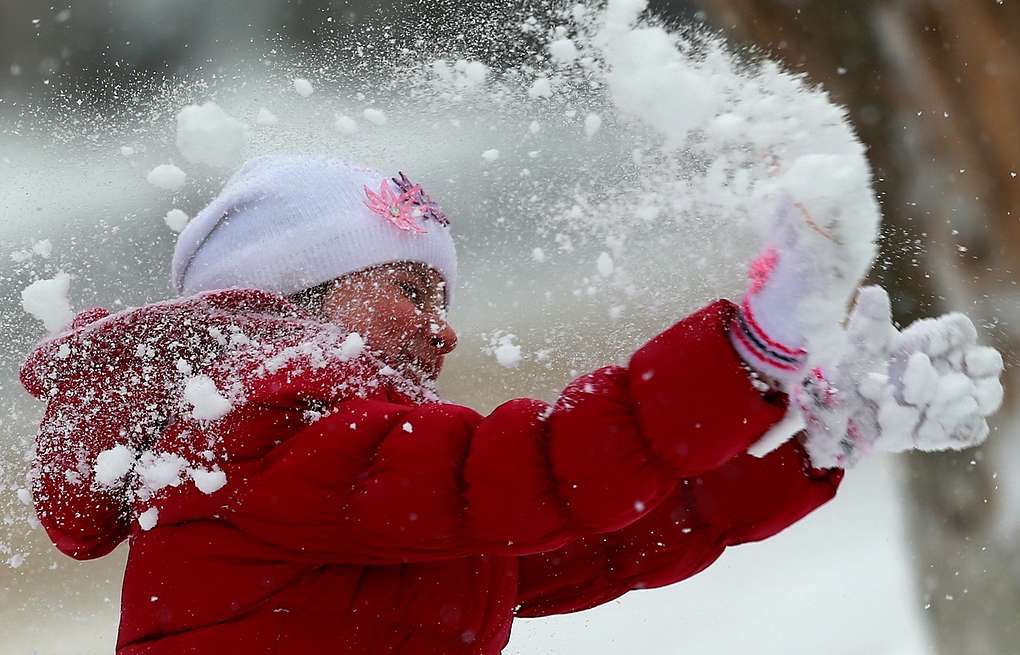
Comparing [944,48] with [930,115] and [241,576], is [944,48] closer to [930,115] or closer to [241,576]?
[930,115]

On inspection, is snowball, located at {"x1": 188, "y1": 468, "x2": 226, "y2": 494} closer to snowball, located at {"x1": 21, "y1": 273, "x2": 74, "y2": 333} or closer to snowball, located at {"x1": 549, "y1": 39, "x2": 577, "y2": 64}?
snowball, located at {"x1": 21, "y1": 273, "x2": 74, "y2": 333}

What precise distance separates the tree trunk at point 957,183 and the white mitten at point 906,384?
59 centimetres

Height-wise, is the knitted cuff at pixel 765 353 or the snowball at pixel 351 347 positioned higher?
the knitted cuff at pixel 765 353

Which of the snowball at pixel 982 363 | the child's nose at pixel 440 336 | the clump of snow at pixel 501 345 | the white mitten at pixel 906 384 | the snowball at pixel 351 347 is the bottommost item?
the clump of snow at pixel 501 345

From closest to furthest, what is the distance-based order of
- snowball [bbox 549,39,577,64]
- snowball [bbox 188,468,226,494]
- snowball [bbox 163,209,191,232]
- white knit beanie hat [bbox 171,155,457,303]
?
snowball [bbox 188,468,226,494]
white knit beanie hat [bbox 171,155,457,303]
snowball [bbox 163,209,191,232]
snowball [bbox 549,39,577,64]

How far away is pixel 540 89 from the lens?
971mm

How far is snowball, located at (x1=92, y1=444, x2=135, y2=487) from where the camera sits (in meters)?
0.56

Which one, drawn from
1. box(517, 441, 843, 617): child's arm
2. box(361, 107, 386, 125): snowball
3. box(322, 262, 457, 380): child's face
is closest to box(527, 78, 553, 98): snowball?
box(361, 107, 386, 125): snowball

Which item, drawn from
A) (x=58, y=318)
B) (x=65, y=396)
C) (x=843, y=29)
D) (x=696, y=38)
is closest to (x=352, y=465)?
(x=65, y=396)

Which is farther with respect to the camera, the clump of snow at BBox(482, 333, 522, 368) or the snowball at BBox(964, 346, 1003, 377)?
the clump of snow at BBox(482, 333, 522, 368)

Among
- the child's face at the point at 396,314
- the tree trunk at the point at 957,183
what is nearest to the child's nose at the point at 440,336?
the child's face at the point at 396,314

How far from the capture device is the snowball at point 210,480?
53cm

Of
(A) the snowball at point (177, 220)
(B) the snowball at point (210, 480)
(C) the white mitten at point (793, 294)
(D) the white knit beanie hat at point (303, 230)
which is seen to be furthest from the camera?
(A) the snowball at point (177, 220)

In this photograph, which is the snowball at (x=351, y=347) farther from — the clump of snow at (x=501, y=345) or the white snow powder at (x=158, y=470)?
the clump of snow at (x=501, y=345)
